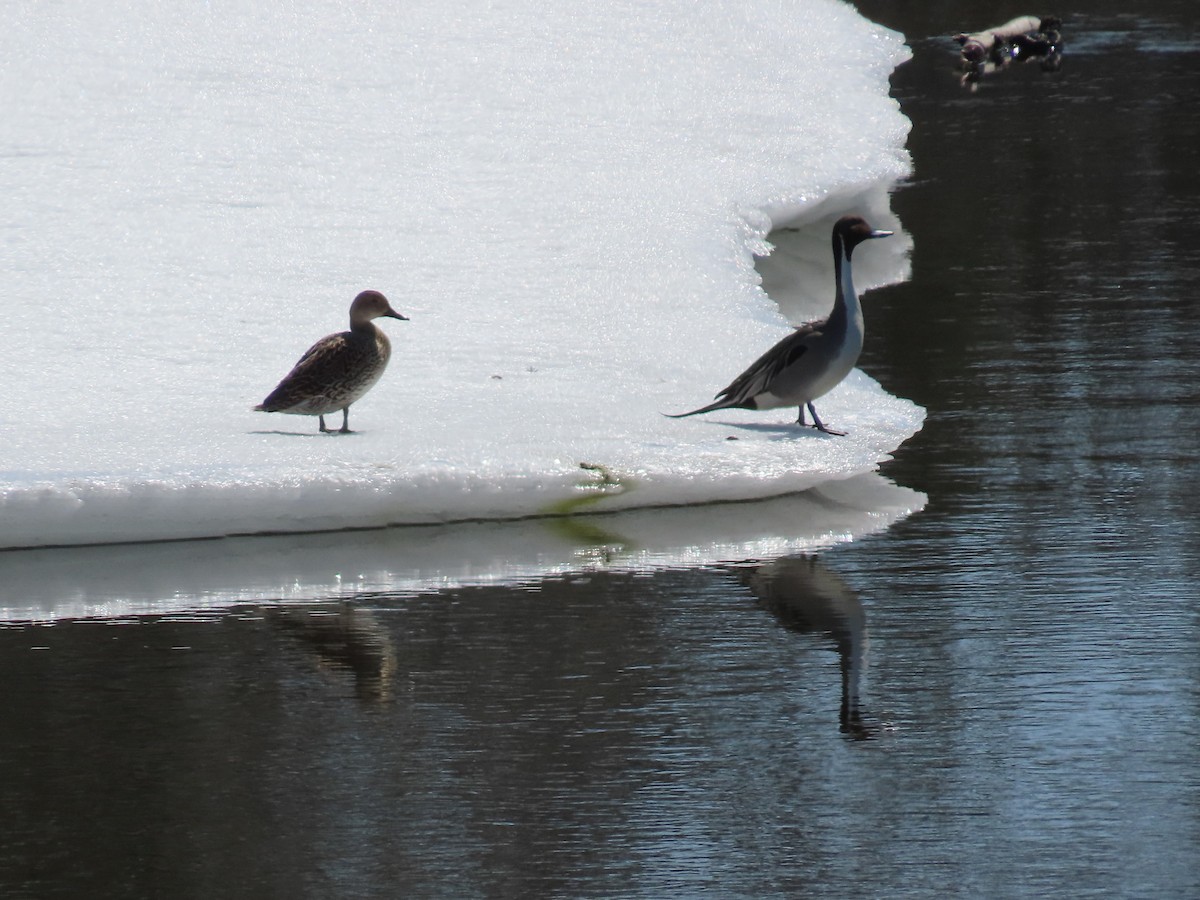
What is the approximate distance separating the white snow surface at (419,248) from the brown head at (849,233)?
0.68 m

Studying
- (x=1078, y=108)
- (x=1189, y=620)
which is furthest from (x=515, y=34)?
(x=1189, y=620)

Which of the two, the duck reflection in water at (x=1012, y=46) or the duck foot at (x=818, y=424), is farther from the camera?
the duck reflection in water at (x=1012, y=46)

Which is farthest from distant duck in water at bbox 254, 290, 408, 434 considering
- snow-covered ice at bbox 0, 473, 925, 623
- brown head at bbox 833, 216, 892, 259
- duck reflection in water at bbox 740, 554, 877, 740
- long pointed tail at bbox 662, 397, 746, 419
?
duck reflection in water at bbox 740, 554, 877, 740

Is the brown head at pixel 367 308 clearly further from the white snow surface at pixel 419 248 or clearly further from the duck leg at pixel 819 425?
the duck leg at pixel 819 425

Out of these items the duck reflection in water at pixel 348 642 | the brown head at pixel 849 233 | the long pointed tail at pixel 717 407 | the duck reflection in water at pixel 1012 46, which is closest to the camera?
the duck reflection in water at pixel 348 642

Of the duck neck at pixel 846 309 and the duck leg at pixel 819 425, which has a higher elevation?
the duck neck at pixel 846 309

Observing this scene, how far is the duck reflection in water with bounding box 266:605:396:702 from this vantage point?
550cm

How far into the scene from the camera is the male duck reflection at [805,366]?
784 centimetres

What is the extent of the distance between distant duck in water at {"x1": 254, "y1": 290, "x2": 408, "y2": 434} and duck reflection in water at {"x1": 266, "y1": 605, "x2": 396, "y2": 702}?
5.99ft

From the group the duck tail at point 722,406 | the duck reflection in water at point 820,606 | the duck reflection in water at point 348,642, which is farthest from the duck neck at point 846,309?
the duck reflection in water at point 348,642

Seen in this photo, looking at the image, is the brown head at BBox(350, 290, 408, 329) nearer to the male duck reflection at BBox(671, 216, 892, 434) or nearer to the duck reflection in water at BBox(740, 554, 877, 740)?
the male duck reflection at BBox(671, 216, 892, 434)

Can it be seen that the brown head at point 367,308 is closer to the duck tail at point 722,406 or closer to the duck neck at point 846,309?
the duck tail at point 722,406

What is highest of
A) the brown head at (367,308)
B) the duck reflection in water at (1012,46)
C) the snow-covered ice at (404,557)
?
the duck reflection in water at (1012,46)

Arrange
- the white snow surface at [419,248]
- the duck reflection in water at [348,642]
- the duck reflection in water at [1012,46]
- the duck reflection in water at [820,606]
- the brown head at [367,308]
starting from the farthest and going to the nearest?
1. the duck reflection in water at [1012,46]
2. the brown head at [367,308]
3. the white snow surface at [419,248]
4. the duck reflection in water at [348,642]
5. the duck reflection in water at [820,606]
